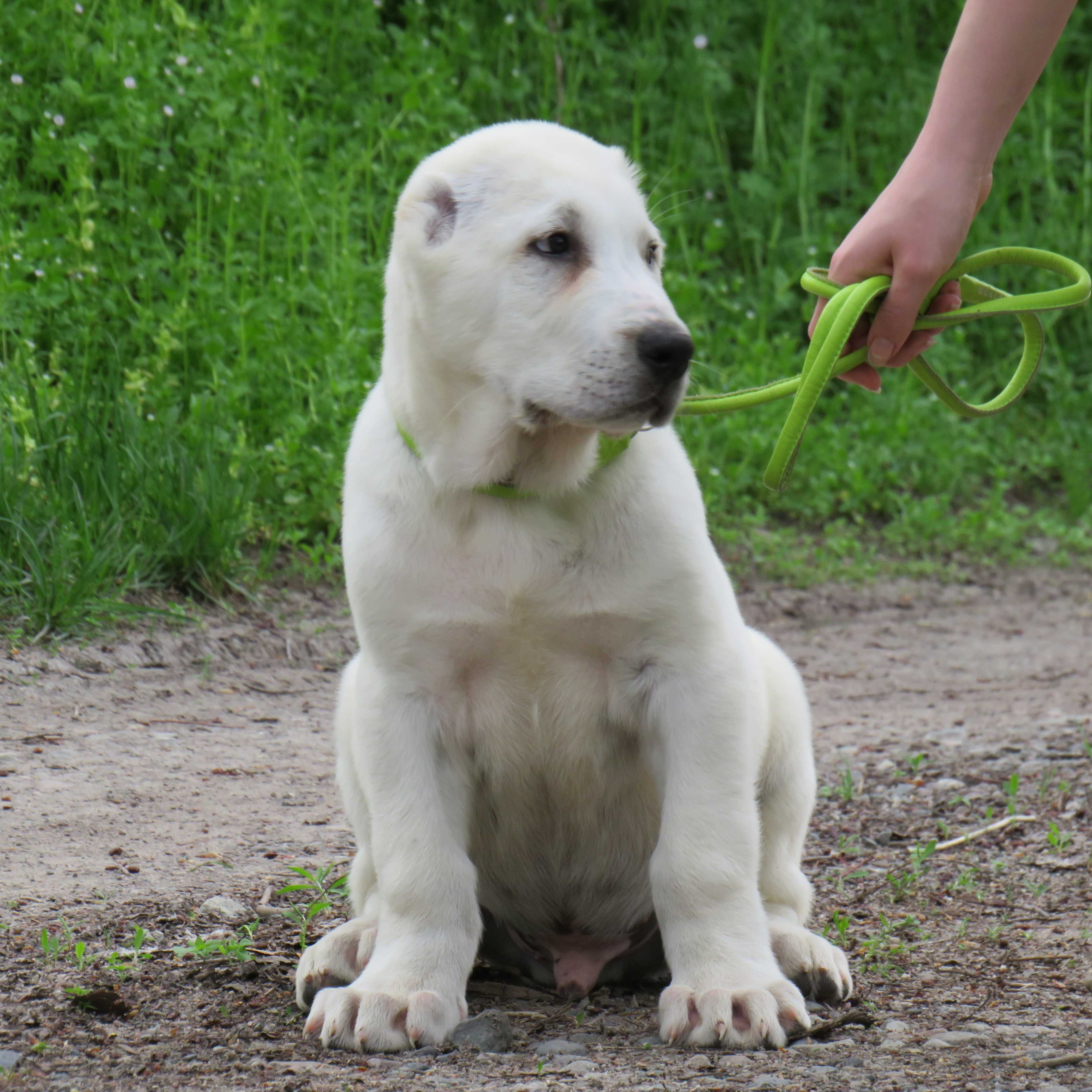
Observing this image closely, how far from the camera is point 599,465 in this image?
275 centimetres

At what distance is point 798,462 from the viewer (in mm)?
7902

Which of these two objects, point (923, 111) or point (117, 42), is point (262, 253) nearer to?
point (117, 42)

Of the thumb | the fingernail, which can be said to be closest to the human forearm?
the thumb

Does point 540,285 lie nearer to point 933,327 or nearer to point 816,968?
point 933,327

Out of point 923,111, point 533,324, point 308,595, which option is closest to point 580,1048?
point 533,324

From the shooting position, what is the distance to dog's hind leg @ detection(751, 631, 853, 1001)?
2984 millimetres

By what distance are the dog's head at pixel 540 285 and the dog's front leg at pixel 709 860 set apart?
0.54m

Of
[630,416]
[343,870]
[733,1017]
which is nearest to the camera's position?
[733,1017]

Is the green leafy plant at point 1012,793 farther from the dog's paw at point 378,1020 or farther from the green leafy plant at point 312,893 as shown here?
the dog's paw at point 378,1020

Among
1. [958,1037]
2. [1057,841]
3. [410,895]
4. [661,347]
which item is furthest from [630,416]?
[1057,841]

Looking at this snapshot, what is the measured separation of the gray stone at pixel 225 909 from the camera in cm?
312

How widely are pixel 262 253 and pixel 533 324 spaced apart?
4.61m

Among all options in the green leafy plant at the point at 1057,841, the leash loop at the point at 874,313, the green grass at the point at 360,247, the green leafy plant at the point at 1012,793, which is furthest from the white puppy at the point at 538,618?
the green grass at the point at 360,247

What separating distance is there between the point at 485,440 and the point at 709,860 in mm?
879
